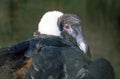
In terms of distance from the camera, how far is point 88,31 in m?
8.60

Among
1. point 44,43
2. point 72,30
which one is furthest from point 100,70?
point 72,30

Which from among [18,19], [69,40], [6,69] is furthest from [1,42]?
[6,69]

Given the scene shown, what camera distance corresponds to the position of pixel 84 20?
28.0ft

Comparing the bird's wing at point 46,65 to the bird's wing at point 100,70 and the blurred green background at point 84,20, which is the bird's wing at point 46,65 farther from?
the blurred green background at point 84,20

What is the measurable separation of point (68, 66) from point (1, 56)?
560 mm

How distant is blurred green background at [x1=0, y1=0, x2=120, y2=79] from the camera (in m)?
8.24

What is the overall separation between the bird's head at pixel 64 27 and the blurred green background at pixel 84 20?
2.79m

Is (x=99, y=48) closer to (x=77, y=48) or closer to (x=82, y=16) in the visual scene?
(x=82, y=16)

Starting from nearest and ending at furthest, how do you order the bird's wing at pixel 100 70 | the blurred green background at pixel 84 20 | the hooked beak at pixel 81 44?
the bird's wing at pixel 100 70 → the hooked beak at pixel 81 44 → the blurred green background at pixel 84 20

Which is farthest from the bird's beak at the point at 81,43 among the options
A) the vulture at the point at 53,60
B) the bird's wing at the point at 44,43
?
→ the bird's wing at the point at 44,43

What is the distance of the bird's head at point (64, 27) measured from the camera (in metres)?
5.15

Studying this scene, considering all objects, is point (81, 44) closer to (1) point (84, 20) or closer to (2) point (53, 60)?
(2) point (53, 60)

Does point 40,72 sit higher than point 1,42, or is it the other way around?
point 40,72

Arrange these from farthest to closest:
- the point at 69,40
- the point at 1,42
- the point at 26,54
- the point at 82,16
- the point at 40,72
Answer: the point at 82,16 < the point at 1,42 < the point at 69,40 < the point at 26,54 < the point at 40,72
